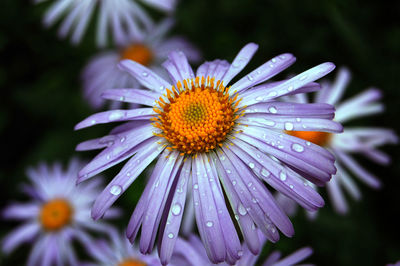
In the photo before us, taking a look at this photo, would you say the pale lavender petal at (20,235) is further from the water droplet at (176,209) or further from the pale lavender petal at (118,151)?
the water droplet at (176,209)

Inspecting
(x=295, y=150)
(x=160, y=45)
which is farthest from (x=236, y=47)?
(x=295, y=150)

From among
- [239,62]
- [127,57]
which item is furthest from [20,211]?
[239,62]

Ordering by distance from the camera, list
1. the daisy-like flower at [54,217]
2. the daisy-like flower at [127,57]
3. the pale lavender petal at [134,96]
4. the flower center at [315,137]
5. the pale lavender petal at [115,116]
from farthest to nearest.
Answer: the daisy-like flower at [127,57], the daisy-like flower at [54,217], the flower center at [315,137], the pale lavender petal at [134,96], the pale lavender petal at [115,116]

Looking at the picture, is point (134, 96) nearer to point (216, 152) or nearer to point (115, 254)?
point (216, 152)

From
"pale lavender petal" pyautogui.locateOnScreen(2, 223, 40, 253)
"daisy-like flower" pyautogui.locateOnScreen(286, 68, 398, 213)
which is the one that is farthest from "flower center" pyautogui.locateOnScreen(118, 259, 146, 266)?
"daisy-like flower" pyautogui.locateOnScreen(286, 68, 398, 213)

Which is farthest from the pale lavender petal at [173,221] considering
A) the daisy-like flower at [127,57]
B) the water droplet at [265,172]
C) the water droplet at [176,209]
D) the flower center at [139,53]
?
the flower center at [139,53]

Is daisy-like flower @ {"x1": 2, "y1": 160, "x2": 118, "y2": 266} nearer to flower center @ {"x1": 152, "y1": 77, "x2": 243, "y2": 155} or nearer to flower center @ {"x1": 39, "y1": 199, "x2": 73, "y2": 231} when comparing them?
flower center @ {"x1": 39, "y1": 199, "x2": 73, "y2": 231}

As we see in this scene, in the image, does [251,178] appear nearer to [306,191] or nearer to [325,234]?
[306,191]
